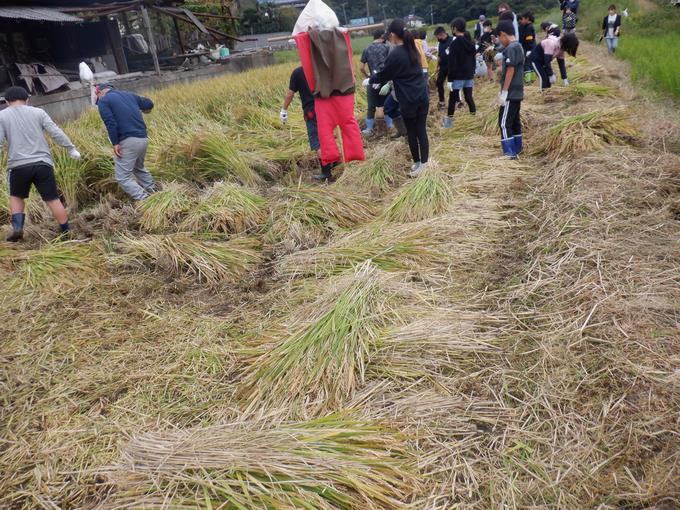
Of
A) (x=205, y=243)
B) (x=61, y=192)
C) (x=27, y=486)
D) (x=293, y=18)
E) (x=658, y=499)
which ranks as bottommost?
(x=658, y=499)

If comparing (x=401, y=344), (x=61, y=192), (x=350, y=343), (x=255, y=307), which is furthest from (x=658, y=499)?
(x=61, y=192)

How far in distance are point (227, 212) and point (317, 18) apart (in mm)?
1932

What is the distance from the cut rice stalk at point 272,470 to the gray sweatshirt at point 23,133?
3570 mm

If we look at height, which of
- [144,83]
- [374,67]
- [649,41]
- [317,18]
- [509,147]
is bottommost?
[509,147]

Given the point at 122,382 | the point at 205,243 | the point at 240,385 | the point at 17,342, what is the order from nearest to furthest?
1. the point at 240,385
2. the point at 122,382
3. the point at 17,342
4. the point at 205,243

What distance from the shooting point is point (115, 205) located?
511 cm

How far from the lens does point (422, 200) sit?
153 inches

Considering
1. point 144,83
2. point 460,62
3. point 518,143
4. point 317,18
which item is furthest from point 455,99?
point 144,83

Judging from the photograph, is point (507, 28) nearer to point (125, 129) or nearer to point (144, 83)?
point (125, 129)

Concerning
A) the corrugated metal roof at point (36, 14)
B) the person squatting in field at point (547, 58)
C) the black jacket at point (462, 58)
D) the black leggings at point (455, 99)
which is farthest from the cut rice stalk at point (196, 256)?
the corrugated metal roof at point (36, 14)

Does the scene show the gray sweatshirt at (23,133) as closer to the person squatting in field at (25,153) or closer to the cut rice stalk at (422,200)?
the person squatting in field at (25,153)

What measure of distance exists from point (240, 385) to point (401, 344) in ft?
2.65

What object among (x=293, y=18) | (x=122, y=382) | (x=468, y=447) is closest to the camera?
(x=468, y=447)

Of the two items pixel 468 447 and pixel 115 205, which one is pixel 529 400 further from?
pixel 115 205
